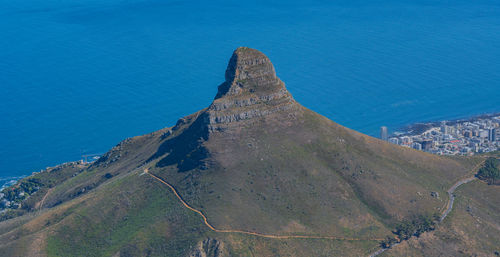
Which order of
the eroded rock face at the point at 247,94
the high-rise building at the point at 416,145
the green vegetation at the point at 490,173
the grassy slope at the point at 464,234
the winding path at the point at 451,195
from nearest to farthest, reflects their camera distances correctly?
the winding path at the point at 451,195, the grassy slope at the point at 464,234, the eroded rock face at the point at 247,94, the green vegetation at the point at 490,173, the high-rise building at the point at 416,145

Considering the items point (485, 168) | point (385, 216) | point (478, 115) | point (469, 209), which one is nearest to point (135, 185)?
point (385, 216)

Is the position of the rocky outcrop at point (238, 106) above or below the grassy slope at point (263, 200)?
above

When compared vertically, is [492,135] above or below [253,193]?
below

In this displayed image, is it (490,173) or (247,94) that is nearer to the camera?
(247,94)

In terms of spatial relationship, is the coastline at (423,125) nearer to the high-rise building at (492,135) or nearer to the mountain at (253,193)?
the high-rise building at (492,135)

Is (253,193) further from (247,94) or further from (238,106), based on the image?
(247,94)

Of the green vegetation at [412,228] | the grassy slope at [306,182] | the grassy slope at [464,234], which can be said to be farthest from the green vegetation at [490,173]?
the green vegetation at [412,228]

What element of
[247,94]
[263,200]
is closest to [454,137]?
[247,94]
